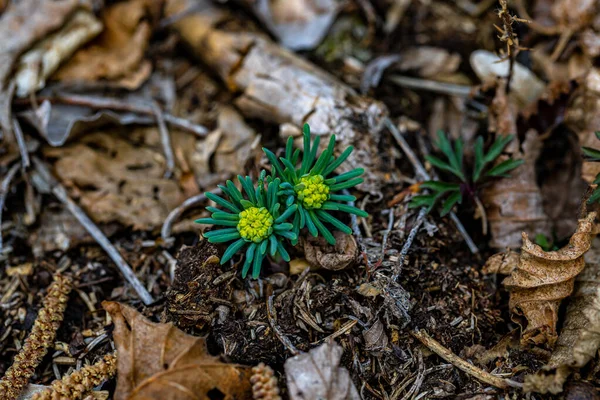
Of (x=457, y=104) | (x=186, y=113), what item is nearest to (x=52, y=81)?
(x=186, y=113)

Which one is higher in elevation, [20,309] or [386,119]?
[386,119]

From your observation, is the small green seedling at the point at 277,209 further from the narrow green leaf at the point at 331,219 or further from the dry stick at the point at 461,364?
the dry stick at the point at 461,364

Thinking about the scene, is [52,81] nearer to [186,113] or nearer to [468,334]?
[186,113]

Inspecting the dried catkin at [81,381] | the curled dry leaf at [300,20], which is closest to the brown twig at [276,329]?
the dried catkin at [81,381]

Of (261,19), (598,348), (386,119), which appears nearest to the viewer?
(598,348)

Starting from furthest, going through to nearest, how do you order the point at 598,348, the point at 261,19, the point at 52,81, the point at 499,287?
the point at 261,19 < the point at 52,81 < the point at 499,287 < the point at 598,348

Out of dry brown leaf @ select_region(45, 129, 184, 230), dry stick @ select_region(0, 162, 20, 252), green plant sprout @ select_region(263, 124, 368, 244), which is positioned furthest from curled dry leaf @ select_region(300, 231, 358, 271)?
dry stick @ select_region(0, 162, 20, 252)
